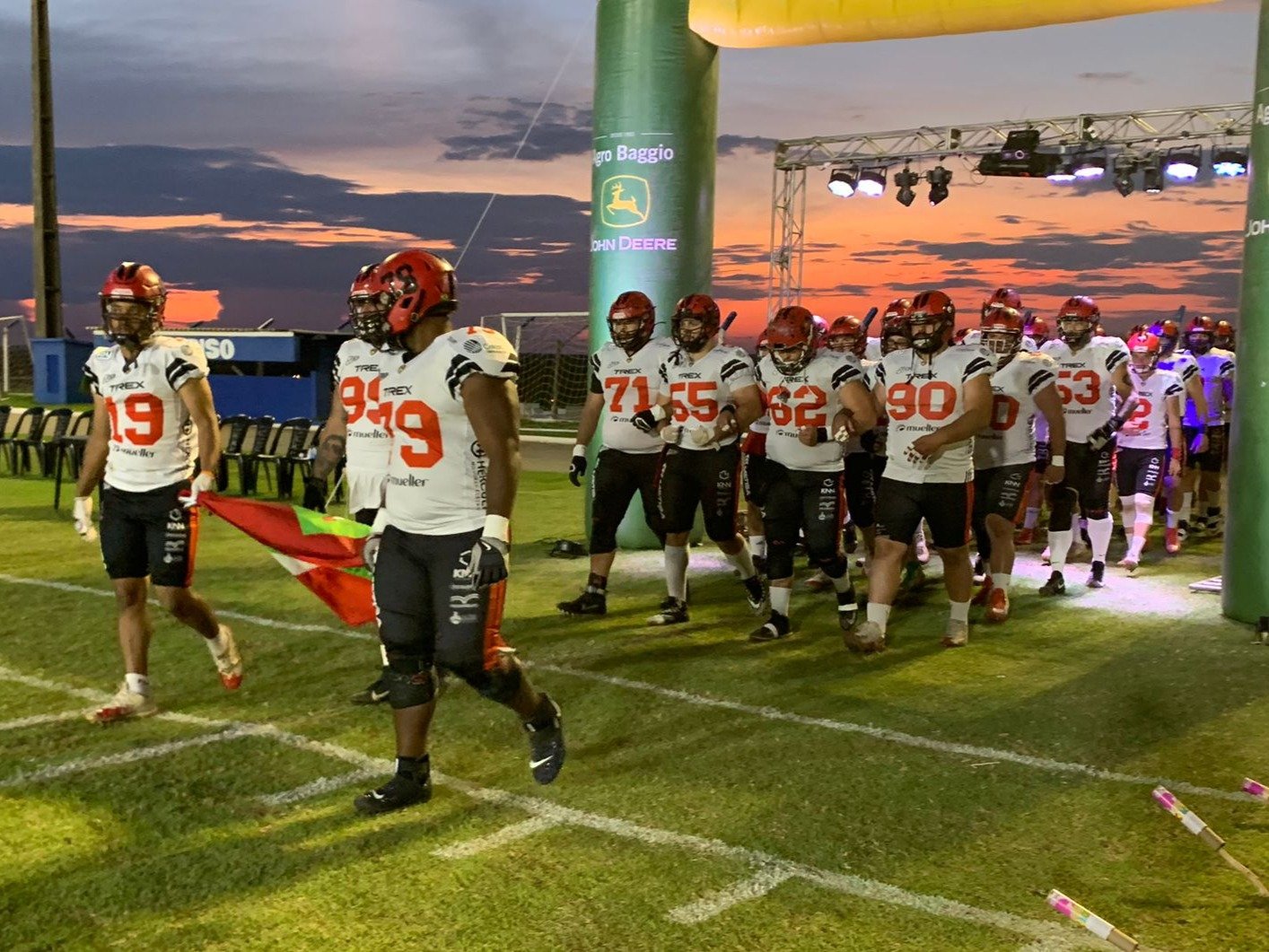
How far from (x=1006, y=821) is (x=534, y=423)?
22.5 m

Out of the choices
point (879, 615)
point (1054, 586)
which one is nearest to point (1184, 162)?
point (1054, 586)

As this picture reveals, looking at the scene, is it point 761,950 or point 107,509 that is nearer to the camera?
point 761,950

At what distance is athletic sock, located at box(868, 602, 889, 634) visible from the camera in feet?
24.7

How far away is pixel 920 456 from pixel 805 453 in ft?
3.02

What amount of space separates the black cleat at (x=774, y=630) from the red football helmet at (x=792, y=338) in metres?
1.66

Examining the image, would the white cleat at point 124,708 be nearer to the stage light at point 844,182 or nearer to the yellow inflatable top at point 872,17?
the yellow inflatable top at point 872,17

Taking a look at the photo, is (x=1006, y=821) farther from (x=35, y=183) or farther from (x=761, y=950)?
(x=35, y=183)

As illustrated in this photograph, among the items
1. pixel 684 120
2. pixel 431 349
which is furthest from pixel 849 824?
pixel 684 120

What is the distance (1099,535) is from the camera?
10.2m

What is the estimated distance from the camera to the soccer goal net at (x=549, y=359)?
25.2 m

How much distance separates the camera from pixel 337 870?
13.9 ft

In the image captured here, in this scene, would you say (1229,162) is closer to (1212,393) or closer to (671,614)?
(1212,393)

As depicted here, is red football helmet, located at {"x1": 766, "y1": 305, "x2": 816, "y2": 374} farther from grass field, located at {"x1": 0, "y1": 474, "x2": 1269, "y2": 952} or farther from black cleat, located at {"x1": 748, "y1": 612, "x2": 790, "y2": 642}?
grass field, located at {"x1": 0, "y1": 474, "x2": 1269, "y2": 952}

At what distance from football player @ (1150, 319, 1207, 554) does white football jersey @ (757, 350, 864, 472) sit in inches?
192
